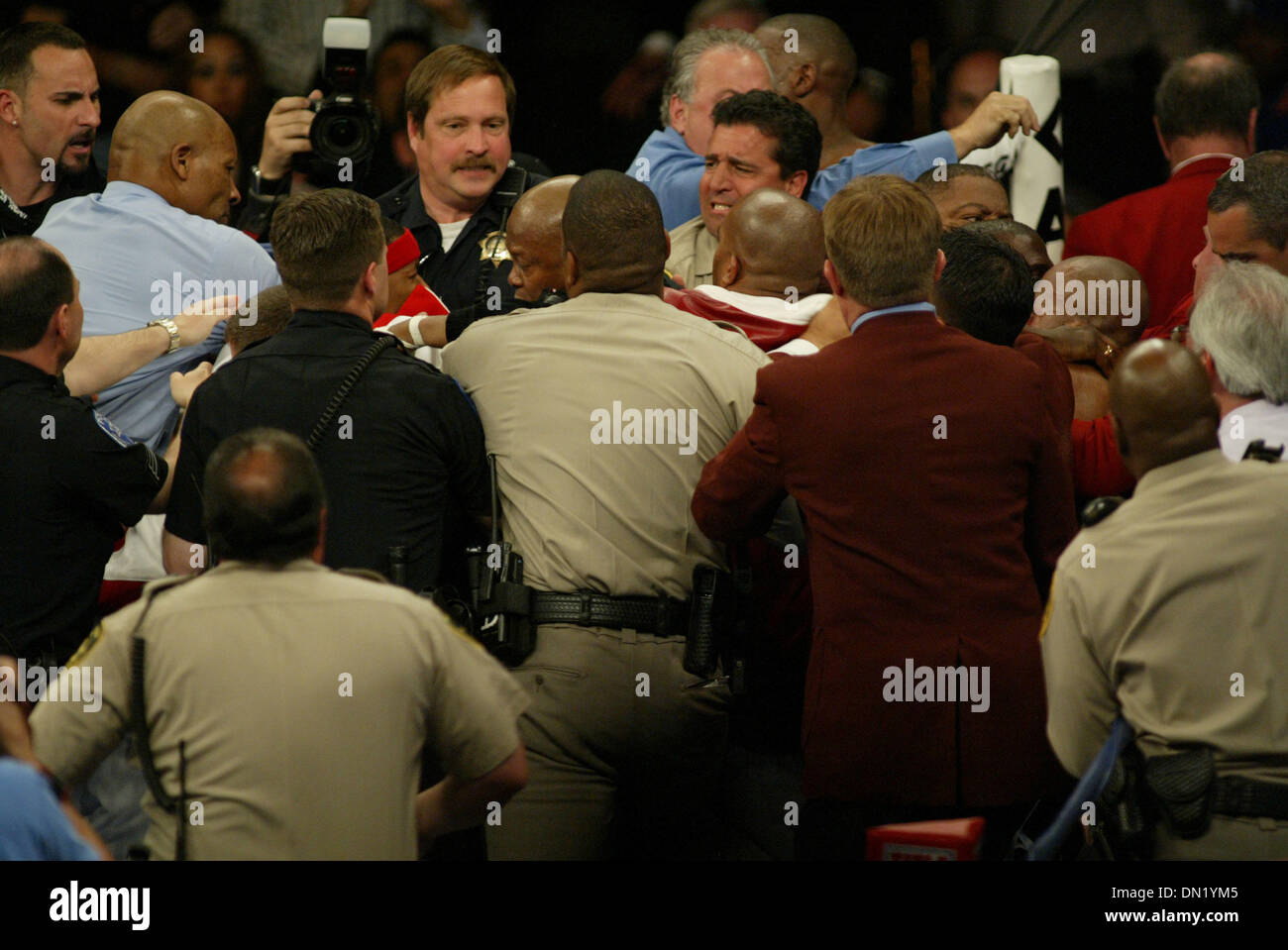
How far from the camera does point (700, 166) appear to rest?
527 centimetres

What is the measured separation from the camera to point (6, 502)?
11.4 ft

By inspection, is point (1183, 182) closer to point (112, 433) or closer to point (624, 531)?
point (624, 531)

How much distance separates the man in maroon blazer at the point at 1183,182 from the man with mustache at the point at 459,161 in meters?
1.74

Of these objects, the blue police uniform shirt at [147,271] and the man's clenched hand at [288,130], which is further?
the man's clenched hand at [288,130]

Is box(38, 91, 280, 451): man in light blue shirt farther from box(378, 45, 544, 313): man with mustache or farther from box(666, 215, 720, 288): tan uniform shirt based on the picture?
box(666, 215, 720, 288): tan uniform shirt

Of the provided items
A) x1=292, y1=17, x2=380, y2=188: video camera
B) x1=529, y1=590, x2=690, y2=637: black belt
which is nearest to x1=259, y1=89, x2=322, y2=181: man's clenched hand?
x1=292, y1=17, x2=380, y2=188: video camera

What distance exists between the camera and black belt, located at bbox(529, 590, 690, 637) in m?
3.30

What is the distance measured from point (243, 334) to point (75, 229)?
713 millimetres

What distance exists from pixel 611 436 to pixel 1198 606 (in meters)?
1.18

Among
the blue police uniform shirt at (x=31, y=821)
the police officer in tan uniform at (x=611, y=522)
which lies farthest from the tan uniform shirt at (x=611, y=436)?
the blue police uniform shirt at (x=31, y=821)

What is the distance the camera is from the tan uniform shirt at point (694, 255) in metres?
4.70

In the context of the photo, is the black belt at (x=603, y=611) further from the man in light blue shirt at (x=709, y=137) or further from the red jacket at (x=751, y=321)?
the man in light blue shirt at (x=709, y=137)

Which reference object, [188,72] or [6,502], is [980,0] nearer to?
[188,72]
